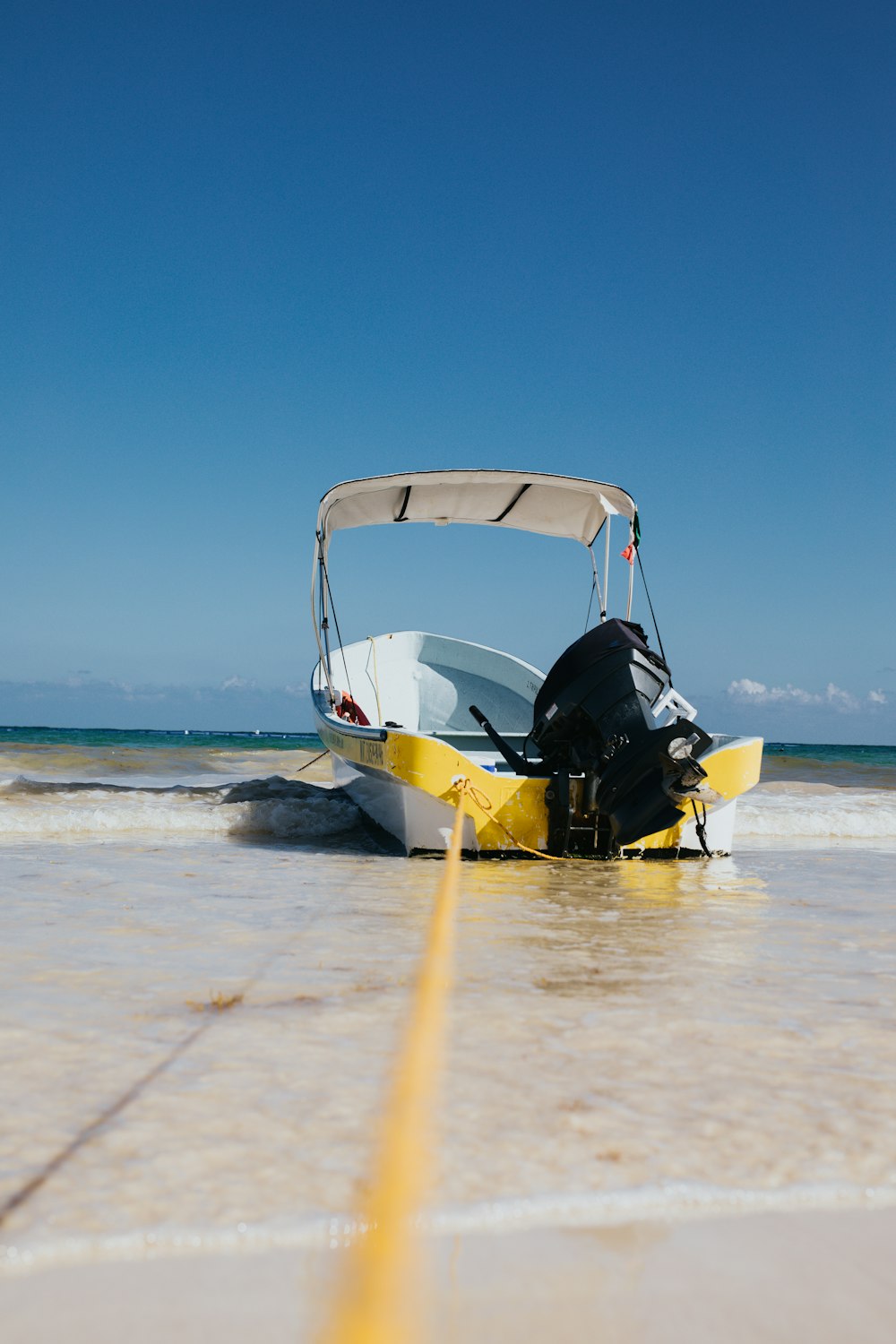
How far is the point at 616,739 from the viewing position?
4875 mm

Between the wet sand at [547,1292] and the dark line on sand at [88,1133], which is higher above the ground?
the wet sand at [547,1292]

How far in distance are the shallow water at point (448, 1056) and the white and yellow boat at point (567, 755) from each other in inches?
26.9

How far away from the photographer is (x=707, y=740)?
4.50 m

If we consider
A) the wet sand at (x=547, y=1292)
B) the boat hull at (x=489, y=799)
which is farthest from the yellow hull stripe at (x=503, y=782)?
the wet sand at (x=547, y=1292)

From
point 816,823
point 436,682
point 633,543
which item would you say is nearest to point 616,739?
point 633,543

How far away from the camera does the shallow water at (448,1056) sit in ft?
4.58

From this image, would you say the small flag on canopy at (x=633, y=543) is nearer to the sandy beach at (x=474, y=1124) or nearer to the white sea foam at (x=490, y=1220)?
the sandy beach at (x=474, y=1124)

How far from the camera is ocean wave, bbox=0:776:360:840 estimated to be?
7180mm

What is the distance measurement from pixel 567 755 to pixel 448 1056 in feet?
11.4

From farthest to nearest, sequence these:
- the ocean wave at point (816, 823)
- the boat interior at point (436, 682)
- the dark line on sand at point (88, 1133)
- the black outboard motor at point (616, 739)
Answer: the boat interior at point (436, 682) < the ocean wave at point (816, 823) < the black outboard motor at point (616, 739) < the dark line on sand at point (88, 1133)

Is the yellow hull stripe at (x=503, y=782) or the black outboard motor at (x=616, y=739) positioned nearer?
the black outboard motor at (x=616, y=739)

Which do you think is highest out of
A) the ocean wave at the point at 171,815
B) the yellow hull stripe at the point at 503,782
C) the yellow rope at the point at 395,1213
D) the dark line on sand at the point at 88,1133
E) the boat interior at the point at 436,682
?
the boat interior at the point at 436,682

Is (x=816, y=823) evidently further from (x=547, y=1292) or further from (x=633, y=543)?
(x=547, y=1292)

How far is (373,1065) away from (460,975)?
0.82 m
